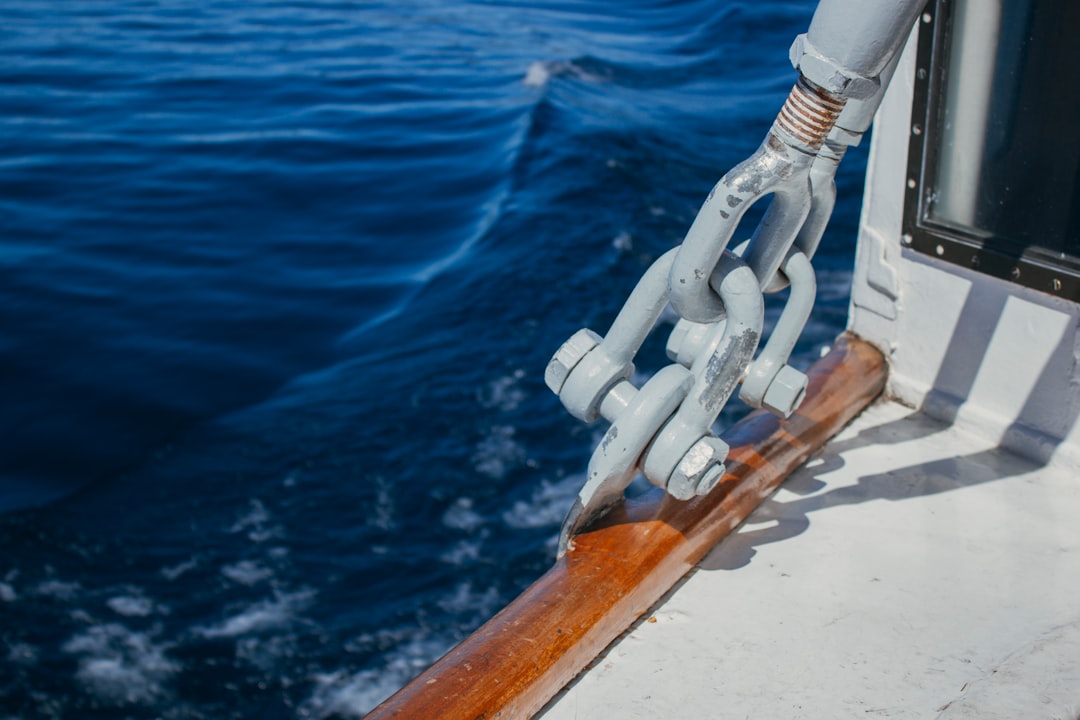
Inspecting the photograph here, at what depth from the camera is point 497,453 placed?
3.20 meters

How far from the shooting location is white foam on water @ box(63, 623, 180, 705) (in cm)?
238

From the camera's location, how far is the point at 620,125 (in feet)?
18.5

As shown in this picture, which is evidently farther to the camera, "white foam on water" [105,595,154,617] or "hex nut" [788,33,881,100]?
"white foam on water" [105,595,154,617]

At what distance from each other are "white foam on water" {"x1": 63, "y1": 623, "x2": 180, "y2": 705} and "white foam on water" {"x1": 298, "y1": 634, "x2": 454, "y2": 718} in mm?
353

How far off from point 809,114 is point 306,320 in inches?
126

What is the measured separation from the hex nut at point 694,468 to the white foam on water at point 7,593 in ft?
Result: 6.89

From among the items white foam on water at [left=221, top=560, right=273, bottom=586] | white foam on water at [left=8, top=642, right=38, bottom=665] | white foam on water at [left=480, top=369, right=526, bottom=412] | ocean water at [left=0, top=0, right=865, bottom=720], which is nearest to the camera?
white foam on water at [left=8, top=642, right=38, bottom=665]

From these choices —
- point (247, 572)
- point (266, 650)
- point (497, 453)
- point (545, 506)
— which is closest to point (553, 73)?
point (497, 453)

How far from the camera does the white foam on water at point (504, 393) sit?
11.2ft

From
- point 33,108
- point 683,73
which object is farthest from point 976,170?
point 33,108

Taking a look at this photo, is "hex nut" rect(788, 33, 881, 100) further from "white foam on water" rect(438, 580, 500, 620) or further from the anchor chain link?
"white foam on water" rect(438, 580, 500, 620)

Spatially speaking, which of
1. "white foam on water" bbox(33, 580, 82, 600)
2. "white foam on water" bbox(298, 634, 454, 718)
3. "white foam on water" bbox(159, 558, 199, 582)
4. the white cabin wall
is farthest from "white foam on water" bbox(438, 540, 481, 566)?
the white cabin wall

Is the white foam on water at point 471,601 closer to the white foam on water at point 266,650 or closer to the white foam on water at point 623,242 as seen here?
the white foam on water at point 266,650

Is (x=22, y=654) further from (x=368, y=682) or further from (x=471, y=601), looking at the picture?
(x=471, y=601)
